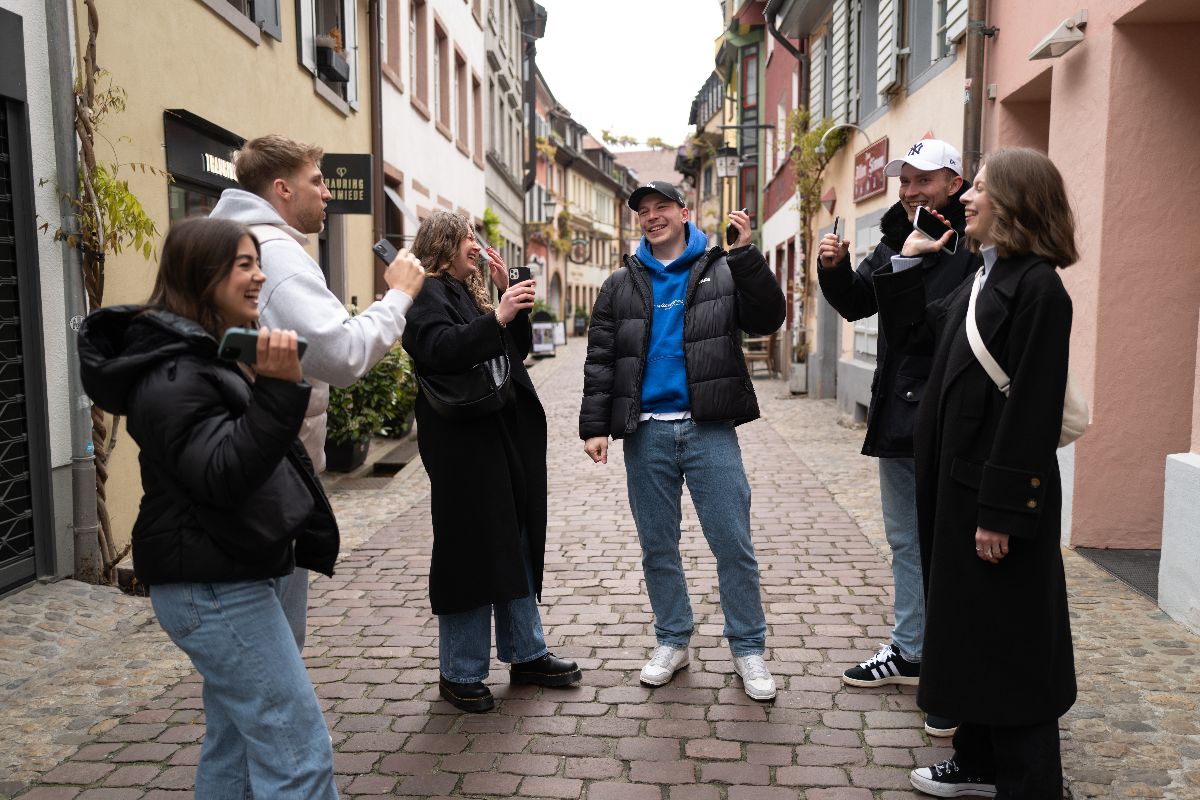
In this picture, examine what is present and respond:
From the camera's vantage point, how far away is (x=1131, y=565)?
5801 millimetres

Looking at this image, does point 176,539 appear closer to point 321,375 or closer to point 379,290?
point 321,375

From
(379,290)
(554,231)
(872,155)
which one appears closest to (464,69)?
(379,290)

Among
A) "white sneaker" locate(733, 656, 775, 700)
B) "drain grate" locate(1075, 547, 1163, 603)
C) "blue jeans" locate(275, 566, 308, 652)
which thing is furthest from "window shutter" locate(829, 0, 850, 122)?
"blue jeans" locate(275, 566, 308, 652)

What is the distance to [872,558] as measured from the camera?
6180 millimetres

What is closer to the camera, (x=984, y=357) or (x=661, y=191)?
(x=984, y=357)

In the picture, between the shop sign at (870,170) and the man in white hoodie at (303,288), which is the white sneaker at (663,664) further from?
the shop sign at (870,170)

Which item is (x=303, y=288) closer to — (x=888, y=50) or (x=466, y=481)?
(x=466, y=481)

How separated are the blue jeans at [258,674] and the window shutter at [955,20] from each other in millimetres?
8153

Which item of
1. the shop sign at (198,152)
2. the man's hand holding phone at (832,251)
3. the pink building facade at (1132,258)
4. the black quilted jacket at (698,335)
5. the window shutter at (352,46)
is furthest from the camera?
the window shutter at (352,46)

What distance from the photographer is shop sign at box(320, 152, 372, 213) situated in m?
9.61

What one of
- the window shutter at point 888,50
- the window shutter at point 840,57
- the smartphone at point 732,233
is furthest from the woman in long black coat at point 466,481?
the window shutter at point 840,57

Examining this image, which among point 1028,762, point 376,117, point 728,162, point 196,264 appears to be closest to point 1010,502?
point 1028,762

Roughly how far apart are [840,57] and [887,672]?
12190 mm

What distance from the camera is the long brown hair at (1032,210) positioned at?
2.82 meters
